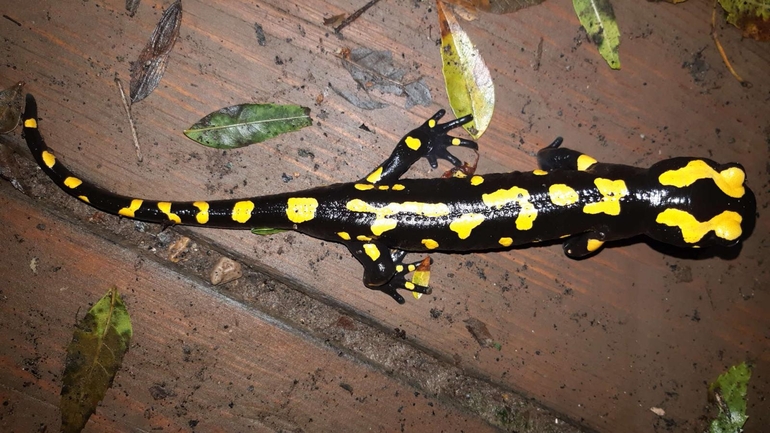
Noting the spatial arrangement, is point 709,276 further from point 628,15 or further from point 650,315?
point 628,15

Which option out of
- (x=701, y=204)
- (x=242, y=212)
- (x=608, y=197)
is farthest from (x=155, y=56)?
(x=701, y=204)

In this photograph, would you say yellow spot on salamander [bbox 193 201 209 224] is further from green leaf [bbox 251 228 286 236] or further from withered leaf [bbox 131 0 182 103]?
withered leaf [bbox 131 0 182 103]

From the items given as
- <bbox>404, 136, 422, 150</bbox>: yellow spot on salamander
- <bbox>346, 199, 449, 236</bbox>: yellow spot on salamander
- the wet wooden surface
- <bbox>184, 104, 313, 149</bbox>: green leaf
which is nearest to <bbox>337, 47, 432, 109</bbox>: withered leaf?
the wet wooden surface

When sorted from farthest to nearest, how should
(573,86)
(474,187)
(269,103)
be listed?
Answer: (573,86), (269,103), (474,187)

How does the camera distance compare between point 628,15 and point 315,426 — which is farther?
point 628,15

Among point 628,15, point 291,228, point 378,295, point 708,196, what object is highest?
point 628,15

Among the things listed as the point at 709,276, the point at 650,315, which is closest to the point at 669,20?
the point at 709,276

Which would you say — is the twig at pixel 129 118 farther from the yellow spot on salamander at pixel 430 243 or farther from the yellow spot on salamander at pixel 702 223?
the yellow spot on salamander at pixel 702 223
